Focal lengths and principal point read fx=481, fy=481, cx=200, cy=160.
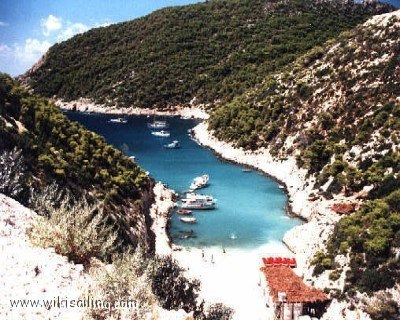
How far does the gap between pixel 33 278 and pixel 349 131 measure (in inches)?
2742

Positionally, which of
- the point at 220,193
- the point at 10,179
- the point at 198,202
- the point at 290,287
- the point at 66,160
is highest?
the point at 220,193

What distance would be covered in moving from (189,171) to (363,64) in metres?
39.2

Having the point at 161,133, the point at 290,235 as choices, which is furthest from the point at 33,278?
the point at 161,133

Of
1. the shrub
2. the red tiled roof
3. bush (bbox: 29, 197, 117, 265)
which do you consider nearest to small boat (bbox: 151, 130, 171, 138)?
the red tiled roof

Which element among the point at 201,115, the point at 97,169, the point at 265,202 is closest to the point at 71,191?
the point at 97,169

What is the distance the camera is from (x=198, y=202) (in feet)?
221

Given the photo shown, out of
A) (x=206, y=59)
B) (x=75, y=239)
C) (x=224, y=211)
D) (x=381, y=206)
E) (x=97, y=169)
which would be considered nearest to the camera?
(x=75, y=239)

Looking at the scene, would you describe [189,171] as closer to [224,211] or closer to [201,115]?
[224,211]

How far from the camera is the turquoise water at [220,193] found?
187 ft

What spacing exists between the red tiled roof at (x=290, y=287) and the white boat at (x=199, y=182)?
3426cm

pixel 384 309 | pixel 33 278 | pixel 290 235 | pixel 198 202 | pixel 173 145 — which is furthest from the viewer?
pixel 173 145

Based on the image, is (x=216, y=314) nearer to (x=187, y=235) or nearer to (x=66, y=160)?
(x=66, y=160)

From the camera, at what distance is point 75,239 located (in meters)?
19.2

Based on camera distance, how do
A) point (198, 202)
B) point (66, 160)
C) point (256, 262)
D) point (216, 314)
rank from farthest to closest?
point (198, 202) < point (256, 262) < point (66, 160) < point (216, 314)
